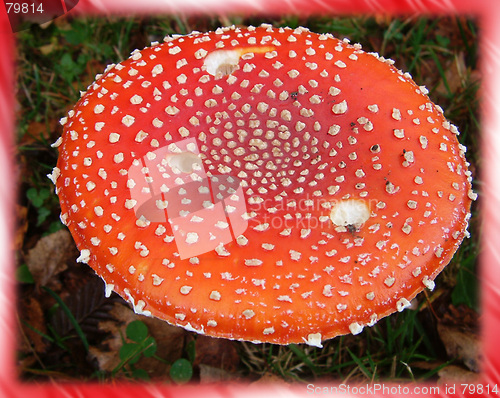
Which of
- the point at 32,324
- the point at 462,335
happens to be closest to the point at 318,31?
the point at 462,335

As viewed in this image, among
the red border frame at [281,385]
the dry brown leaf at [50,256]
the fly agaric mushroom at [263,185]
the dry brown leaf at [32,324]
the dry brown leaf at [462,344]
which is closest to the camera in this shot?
the fly agaric mushroom at [263,185]

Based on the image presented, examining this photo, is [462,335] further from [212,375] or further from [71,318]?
[71,318]

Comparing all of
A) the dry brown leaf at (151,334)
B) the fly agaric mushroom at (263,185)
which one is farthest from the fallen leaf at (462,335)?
the dry brown leaf at (151,334)

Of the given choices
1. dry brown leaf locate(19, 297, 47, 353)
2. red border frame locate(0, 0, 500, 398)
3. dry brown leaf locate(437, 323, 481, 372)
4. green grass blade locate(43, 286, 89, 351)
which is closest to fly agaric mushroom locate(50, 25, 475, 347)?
red border frame locate(0, 0, 500, 398)

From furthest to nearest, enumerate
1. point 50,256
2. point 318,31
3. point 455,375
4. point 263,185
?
point 318,31 → point 50,256 → point 455,375 → point 263,185

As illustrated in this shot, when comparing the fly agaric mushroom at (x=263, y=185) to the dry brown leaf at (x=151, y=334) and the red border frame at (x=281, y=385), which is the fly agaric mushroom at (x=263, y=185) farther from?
the dry brown leaf at (x=151, y=334)

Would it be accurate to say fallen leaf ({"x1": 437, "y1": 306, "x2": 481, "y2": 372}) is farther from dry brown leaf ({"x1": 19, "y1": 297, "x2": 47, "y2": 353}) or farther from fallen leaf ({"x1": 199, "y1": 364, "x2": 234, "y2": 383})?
dry brown leaf ({"x1": 19, "y1": 297, "x2": 47, "y2": 353})
